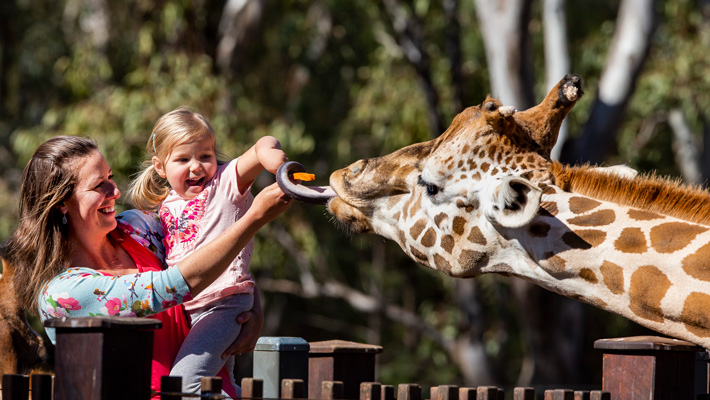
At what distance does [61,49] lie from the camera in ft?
61.0

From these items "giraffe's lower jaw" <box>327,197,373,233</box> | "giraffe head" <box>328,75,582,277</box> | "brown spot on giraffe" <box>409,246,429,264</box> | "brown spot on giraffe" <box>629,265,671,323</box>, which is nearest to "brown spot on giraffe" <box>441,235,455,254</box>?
"giraffe head" <box>328,75,582,277</box>

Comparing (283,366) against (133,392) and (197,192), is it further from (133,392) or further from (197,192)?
(133,392)

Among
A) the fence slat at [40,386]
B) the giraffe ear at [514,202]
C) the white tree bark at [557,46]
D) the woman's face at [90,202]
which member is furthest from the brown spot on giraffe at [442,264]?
the white tree bark at [557,46]

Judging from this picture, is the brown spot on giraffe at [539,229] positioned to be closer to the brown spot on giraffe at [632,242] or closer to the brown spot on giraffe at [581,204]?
the brown spot on giraffe at [581,204]

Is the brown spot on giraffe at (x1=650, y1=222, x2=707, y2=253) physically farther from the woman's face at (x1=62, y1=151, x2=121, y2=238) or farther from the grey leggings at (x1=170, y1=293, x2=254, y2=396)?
the woman's face at (x1=62, y1=151, x2=121, y2=238)

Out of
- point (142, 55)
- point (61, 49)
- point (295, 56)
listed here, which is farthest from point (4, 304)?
point (61, 49)

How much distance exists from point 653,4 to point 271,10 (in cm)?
829

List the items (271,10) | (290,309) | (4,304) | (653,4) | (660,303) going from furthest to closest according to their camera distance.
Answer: (290,309) → (271,10) → (653,4) → (4,304) → (660,303)

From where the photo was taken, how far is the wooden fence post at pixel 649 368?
387 centimetres

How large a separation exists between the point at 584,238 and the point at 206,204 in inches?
61.6

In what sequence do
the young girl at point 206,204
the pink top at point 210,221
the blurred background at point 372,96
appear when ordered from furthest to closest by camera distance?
1. the blurred background at point 372,96
2. the pink top at point 210,221
3. the young girl at point 206,204

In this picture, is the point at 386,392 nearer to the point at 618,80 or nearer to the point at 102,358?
the point at 102,358

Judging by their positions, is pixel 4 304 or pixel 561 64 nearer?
pixel 4 304

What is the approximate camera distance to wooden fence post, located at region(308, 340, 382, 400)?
13.5ft
